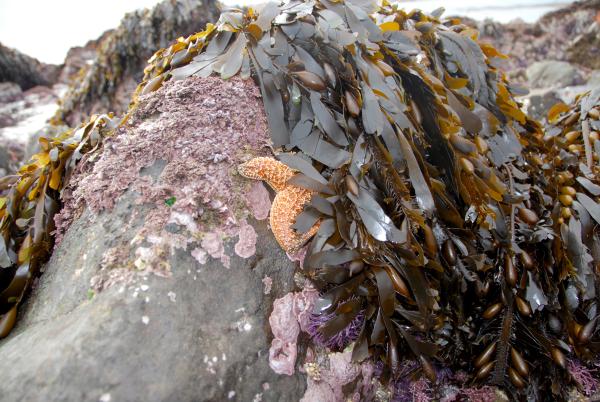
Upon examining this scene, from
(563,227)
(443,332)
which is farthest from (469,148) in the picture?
(443,332)

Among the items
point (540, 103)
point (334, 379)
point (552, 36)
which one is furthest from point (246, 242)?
point (552, 36)

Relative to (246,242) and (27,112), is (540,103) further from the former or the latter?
(27,112)

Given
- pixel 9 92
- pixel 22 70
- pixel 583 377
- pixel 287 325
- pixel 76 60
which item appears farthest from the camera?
pixel 76 60

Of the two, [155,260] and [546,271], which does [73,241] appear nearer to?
[155,260]

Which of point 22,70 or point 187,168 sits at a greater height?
point 187,168

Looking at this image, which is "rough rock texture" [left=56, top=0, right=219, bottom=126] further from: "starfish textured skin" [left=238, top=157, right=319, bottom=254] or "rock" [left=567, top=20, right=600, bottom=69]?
"rock" [left=567, top=20, right=600, bottom=69]

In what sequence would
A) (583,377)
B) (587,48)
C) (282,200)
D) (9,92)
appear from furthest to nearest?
(587,48) → (9,92) → (583,377) → (282,200)

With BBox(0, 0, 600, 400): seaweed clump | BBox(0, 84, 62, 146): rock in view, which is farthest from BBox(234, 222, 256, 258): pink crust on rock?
BBox(0, 84, 62, 146): rock

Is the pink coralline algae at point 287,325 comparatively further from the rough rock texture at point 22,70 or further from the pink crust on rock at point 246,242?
the rough rock texture at point 22,70
